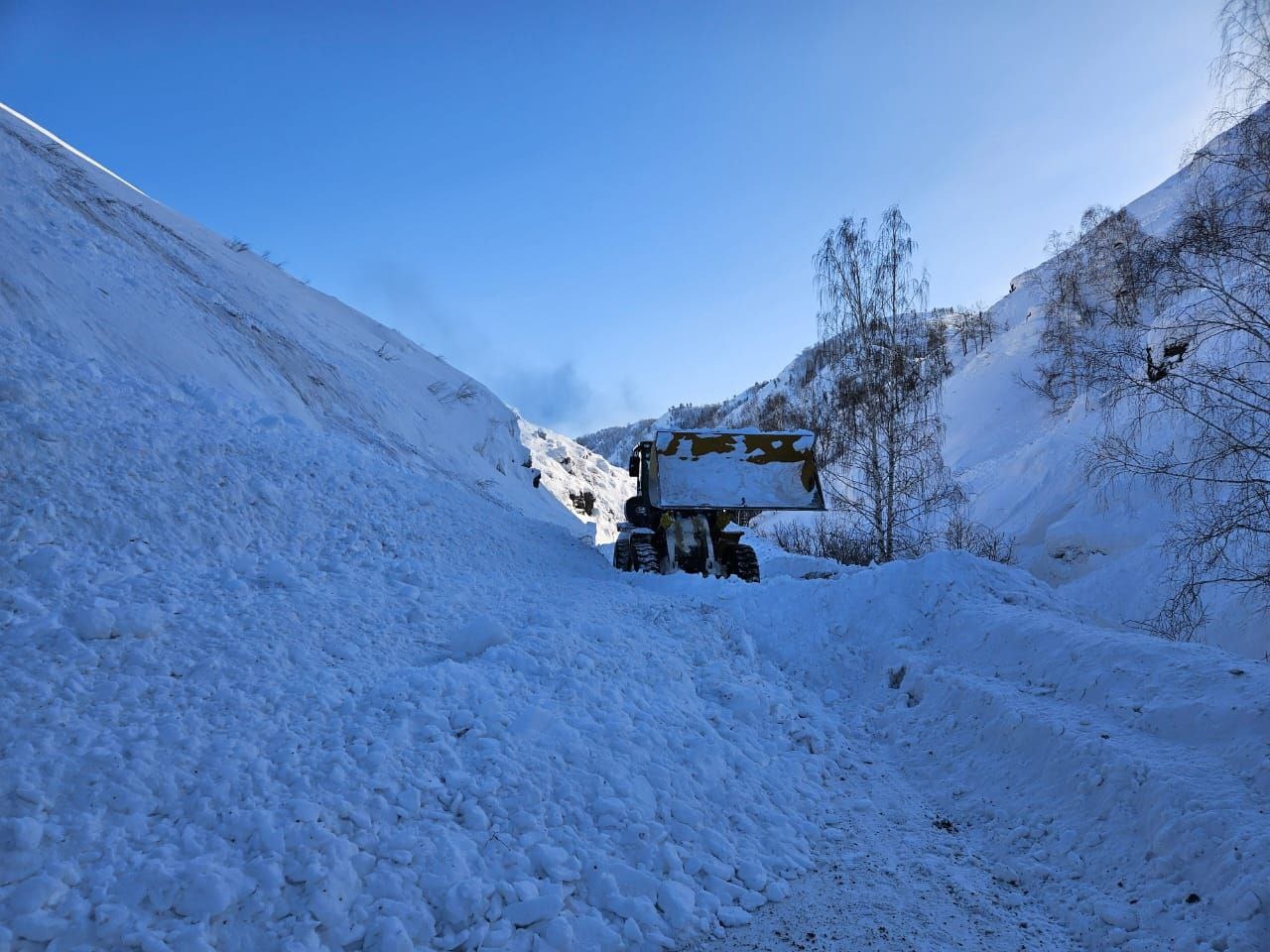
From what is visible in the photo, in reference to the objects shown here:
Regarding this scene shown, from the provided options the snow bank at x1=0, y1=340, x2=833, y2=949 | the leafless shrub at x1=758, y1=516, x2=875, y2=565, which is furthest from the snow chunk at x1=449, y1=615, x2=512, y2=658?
the leafless shrub at x1=758, y1=516, x2=875, y2=565

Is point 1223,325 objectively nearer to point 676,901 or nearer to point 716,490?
point 716,490

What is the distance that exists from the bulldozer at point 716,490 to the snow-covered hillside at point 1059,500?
212 cm

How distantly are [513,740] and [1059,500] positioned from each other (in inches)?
521

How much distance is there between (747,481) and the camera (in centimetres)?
1002

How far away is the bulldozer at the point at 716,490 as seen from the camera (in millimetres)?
9859

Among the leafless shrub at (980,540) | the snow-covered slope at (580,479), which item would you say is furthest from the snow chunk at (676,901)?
the snow-covered slope at (580,479)

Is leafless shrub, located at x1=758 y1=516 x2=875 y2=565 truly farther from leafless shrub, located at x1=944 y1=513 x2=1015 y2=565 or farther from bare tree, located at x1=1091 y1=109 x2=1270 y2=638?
bare tree, located at x1=1091 y1=109 x2=1270 y2=638

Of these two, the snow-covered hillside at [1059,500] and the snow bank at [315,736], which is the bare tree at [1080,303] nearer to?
the snow-covered hillside at [1059,500]

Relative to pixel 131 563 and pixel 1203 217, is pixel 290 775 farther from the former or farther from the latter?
pixel 1203 217

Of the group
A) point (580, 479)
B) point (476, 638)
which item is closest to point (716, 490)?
point (476, 638)

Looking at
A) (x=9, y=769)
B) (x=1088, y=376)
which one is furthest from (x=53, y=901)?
(x=1088, y=376)

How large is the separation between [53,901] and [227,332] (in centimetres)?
1011

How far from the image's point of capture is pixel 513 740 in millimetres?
3488

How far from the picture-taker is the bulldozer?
9859mm
